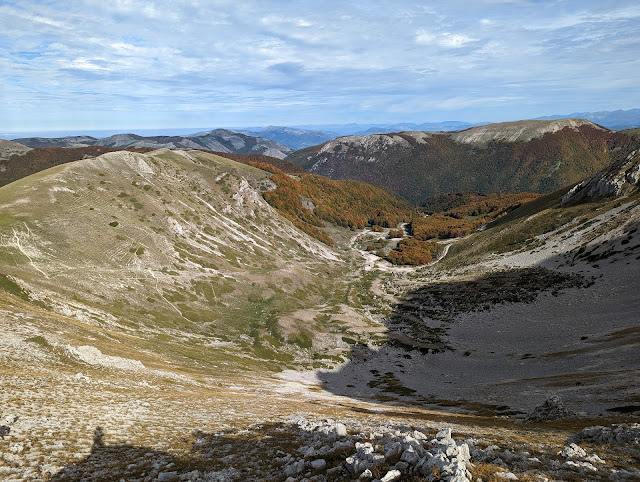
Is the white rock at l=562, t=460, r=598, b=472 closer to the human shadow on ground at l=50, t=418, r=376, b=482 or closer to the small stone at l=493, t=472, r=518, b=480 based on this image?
the small stone at l=493, t=472, r=518, b=480

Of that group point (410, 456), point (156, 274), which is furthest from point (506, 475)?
point (156, 274)

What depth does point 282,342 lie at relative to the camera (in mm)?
83000

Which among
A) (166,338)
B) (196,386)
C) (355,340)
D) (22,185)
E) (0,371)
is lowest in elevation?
(355,340)

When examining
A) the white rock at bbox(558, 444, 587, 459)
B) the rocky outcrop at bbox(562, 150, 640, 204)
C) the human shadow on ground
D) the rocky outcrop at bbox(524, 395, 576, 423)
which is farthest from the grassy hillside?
the rocky outcrop at bbox(562, 150, 640, 204)

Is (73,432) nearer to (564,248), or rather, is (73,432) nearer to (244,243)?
(244,243)

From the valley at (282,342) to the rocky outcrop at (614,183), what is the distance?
3.38ft

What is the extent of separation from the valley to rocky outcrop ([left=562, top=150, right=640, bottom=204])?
1.03 m

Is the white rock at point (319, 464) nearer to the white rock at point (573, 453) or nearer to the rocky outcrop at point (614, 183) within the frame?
the white rock at point (573, 453)

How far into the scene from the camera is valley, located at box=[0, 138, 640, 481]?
55.0ft

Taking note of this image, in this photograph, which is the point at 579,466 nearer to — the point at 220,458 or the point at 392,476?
the point at 392,476

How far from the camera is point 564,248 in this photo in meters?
124

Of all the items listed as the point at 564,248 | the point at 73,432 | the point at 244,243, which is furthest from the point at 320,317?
the point at 564,248

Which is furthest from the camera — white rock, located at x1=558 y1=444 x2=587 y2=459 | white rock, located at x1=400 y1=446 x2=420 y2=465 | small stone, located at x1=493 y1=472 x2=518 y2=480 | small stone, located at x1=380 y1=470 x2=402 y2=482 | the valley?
the valley

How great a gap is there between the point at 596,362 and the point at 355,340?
163ft
